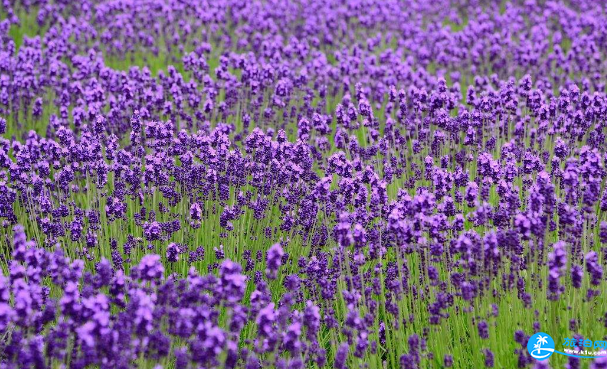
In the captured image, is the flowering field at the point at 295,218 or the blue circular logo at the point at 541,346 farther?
the blue circular logo at the point at 541,346

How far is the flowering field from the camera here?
3.29 meters

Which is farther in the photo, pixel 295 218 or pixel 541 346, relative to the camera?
pixel 295 218

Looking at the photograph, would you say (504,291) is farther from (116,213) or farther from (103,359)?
(116,213)

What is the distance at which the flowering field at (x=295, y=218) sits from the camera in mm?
3289

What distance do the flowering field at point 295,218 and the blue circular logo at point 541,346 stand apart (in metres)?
0.05

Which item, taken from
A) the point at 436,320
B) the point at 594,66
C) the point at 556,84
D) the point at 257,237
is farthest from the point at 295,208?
the point at 594,66

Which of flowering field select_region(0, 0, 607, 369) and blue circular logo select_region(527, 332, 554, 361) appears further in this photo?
blue circular logo select_region(527, 332, 554, 361)

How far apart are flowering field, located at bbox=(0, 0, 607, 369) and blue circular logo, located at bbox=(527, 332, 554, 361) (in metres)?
0.05

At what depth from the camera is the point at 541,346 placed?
12.1 feet

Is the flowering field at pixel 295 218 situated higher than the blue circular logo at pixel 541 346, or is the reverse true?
the flowering field at pixel 295 218

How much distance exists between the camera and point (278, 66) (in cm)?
785

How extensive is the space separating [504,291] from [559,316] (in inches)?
16.2

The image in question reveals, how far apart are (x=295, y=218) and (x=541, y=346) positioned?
205 centimetres

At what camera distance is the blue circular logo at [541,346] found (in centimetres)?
365
